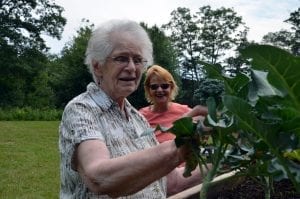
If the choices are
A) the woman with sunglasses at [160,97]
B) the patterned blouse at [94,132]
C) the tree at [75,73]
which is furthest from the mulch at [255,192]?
the tree at [75,73]

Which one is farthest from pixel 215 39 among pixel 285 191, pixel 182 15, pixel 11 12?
pixel 285 191

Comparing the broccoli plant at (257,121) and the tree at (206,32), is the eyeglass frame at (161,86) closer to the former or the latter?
the broccoli plant at (257,121)

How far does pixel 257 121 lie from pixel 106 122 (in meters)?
1.11

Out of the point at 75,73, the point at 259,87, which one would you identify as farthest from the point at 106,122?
the point at 75,73

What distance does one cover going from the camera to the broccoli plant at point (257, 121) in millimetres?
1050

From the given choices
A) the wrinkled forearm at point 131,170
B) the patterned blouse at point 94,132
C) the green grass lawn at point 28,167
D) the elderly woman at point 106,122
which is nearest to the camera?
the wrinkled forearm at point 131,170

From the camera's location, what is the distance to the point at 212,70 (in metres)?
1.30

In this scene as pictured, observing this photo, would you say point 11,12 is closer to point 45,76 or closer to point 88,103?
point 45,76

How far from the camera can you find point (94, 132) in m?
1.98

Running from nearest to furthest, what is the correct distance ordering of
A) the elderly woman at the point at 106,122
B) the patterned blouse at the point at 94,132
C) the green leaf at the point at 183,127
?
the green leaf at the point at 183,127
the elderly woman at the point at 106,122
the patterned blouse at the point at 94,132

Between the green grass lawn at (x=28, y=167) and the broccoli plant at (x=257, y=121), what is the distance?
21.7 ft

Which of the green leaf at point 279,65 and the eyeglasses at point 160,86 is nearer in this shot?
the green leaf at point 279,65

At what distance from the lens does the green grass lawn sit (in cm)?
811

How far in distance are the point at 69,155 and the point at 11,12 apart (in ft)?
123
